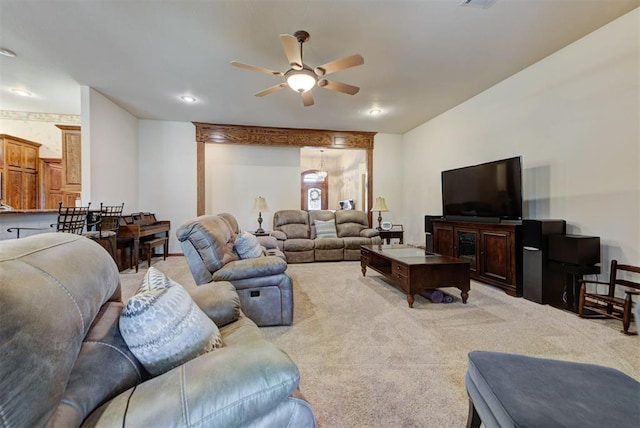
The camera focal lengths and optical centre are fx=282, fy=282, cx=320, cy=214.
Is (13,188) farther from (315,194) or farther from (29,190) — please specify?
(315,194)

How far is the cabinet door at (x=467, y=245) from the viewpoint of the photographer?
382 centimetres

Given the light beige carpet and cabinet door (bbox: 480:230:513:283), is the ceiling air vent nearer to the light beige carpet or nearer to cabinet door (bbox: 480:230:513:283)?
cabinet door (bbox: 480:230:513:283)

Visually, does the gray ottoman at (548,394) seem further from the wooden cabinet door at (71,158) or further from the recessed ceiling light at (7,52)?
the wooden cabinet door at (71,158)

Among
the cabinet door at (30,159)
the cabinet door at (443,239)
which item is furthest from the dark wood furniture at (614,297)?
the cabinet door at (30,159)

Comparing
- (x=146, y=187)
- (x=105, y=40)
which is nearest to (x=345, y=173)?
(x=146, y=187)

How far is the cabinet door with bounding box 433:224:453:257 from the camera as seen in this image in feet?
14.0

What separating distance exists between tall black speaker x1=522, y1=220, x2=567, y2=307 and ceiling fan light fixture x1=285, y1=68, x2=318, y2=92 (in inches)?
110

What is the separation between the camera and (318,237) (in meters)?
5.49

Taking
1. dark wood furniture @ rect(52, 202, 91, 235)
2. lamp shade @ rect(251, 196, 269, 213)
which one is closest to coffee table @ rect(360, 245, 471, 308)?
lamp shade @ rect(251, 196, 269, 213)

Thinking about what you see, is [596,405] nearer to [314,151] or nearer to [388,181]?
[388,181]

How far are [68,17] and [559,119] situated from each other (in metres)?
5.07

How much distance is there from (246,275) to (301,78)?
1.98 m

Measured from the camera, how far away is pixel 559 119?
317 centimetres

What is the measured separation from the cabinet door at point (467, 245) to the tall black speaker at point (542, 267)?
75cm
